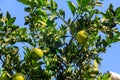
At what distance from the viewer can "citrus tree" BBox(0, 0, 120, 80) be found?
194 inches

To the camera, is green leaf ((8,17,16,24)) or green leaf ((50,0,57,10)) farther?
green leaf ((8,17,16,24))

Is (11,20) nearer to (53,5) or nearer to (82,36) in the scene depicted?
(53,5)

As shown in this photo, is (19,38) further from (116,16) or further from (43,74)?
(116,16)

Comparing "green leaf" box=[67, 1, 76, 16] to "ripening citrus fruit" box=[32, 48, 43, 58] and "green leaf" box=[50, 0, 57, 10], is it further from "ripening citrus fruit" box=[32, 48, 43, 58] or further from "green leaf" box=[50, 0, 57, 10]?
"ripening citrus fruit" box=[32, 48, 43, 58]

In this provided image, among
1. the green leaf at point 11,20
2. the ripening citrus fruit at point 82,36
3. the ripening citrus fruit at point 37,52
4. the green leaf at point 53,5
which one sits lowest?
the ripening citrus fruit at point 37,52

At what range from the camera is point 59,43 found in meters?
5.04

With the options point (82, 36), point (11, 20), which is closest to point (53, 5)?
point (11, 20)

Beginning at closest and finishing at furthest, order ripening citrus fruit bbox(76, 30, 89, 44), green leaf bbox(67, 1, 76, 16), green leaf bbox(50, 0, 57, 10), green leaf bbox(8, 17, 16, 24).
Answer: ripening citrus fruit bbox(76, 30, 89, 44)
green leaf bbox(67, 1, 76, 16)
green leaf bbox(50, 0, 57, 10)
green leaf bbox(8, 17, 16, 24)

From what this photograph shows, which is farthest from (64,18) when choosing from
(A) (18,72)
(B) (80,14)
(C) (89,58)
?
(A) (18,72)

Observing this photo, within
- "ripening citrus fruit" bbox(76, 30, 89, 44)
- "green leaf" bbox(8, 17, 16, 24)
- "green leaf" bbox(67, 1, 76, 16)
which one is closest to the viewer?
"ripening citrus fruit" bbox(76, 30, 89, 44)

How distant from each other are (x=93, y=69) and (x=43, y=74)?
29.3 inches

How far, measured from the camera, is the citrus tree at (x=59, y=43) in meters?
4.93

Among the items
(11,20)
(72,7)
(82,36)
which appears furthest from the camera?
(11,20)

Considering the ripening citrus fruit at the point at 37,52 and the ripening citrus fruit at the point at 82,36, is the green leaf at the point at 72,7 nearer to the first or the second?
the ripening citrus fruit at the point at 82,36
